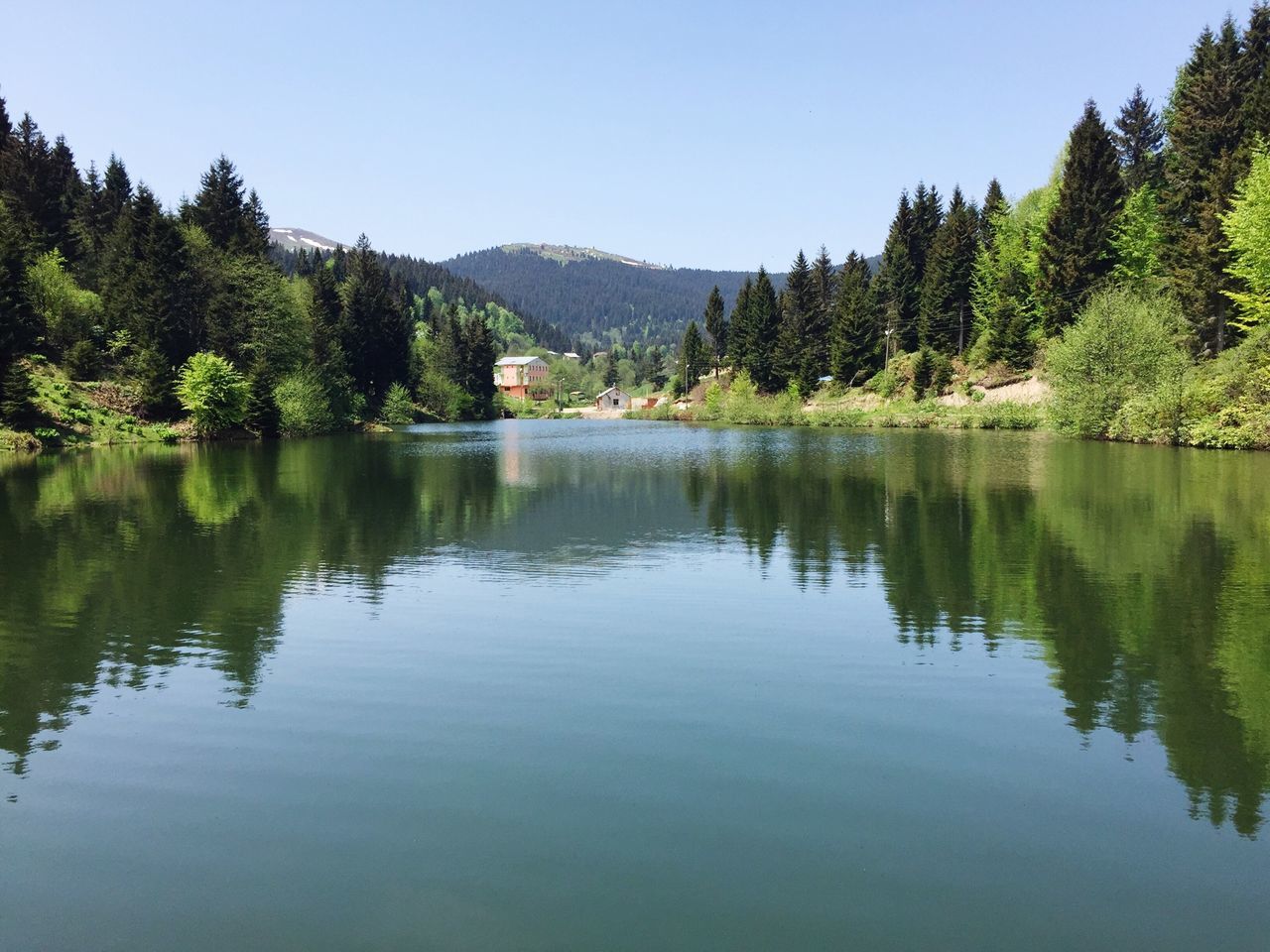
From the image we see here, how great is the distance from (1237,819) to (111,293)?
7274 centimetres

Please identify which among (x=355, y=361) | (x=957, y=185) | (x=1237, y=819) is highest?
(x=957, y=185)

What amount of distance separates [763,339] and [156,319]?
71834 millimetres

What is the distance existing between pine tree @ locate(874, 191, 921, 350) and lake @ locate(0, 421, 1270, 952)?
269ft

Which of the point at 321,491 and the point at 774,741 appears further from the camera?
the point at 321,491

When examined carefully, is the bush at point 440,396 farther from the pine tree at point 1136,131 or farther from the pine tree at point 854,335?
Answer: the pine tree at point 1136,131

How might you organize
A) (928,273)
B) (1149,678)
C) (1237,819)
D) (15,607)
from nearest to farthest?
(1237,819) → (1149,678) → (15,607) → (928,273)

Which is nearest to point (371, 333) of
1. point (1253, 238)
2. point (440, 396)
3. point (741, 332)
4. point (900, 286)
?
point (440, 396)

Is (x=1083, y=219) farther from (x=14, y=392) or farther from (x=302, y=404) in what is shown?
(x=14, y=392)

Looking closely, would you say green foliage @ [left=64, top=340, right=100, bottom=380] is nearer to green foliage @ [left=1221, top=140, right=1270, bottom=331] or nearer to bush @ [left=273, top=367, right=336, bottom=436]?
bush @ [left=273, top=367, right=336, bottom=436]

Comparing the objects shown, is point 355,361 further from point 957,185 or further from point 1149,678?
point 1149,678

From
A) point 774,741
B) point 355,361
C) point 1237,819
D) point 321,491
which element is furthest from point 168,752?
point 355,361

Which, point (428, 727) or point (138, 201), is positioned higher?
point (138, 201)

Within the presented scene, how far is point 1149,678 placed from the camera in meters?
9.98

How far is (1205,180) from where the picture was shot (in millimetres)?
58781
